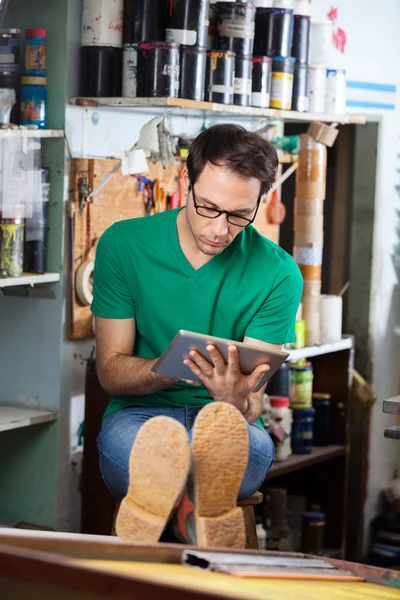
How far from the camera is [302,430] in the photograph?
4.12 meters

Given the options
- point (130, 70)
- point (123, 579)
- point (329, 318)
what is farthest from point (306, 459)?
point (123, 579)

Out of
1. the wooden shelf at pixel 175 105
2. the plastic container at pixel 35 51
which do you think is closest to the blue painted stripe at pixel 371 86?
the wooden shelf at pixel 175 105

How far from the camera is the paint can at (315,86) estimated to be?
3.81 m

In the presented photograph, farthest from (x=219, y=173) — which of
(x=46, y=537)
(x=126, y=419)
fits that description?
(x=46, y=537)

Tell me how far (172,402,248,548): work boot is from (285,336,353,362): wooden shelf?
6.73ft

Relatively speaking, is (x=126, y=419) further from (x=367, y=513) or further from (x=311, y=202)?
(x=367, y=513)

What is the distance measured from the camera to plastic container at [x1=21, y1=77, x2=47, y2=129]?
125 inches

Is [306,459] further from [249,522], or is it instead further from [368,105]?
[368,105]

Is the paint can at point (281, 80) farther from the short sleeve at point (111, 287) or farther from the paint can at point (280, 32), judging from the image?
the short sleeve at point (111, 287)

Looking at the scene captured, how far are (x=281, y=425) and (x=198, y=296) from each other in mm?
1421

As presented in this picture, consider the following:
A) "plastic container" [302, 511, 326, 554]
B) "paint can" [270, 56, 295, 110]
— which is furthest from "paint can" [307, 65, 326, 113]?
"plastic container" [302, 511, 326, 554]

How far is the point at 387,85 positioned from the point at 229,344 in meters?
3.07

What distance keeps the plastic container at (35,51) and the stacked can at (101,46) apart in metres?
0.15

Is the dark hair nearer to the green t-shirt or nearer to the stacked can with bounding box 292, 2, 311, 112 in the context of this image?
the green t-shirt
